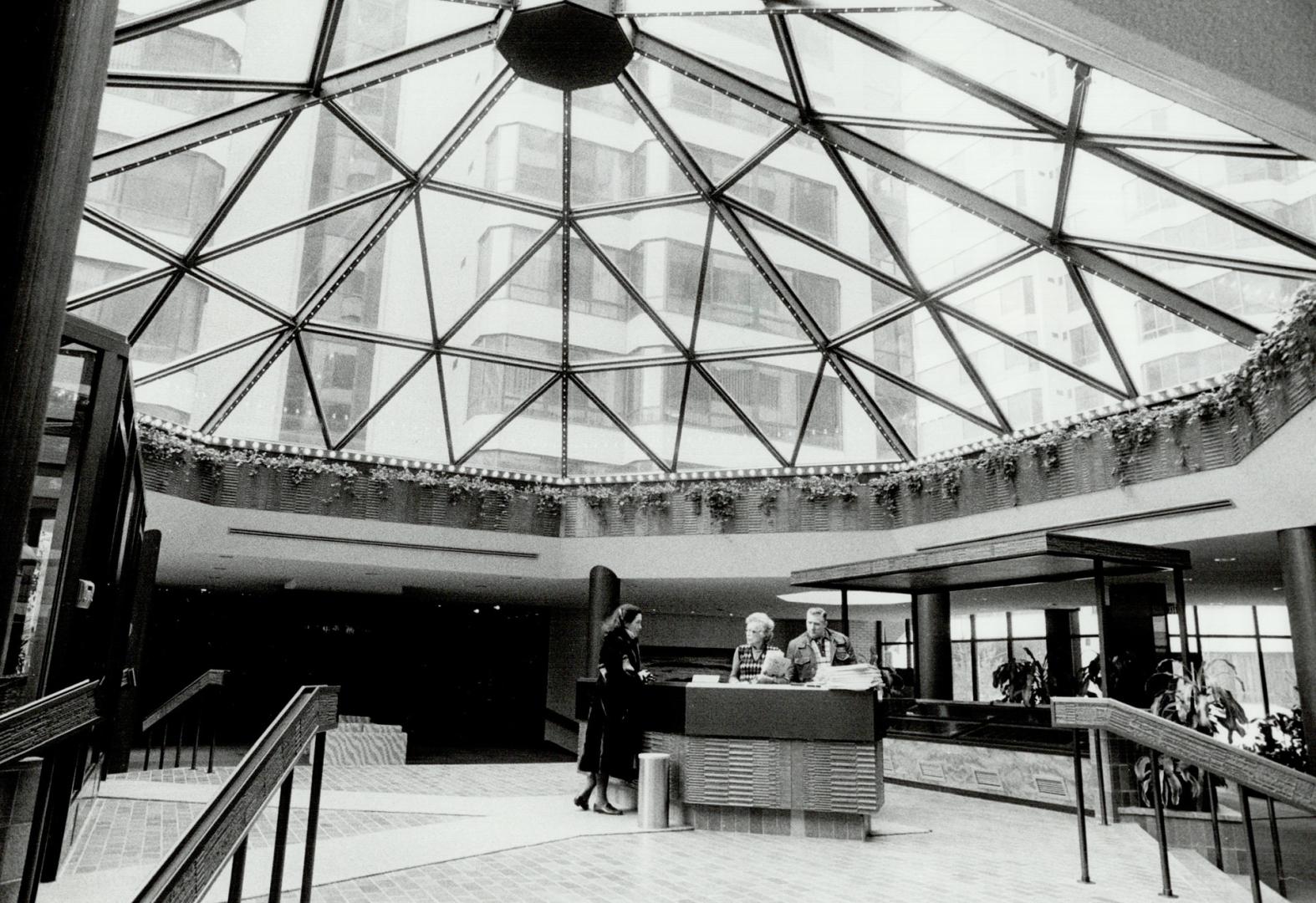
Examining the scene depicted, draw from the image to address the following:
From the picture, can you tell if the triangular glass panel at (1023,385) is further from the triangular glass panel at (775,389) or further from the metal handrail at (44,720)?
the metal handrail at (44,720)

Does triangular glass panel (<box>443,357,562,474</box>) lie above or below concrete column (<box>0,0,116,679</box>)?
above

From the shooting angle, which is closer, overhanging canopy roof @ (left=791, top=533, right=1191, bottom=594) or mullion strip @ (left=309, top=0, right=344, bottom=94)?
mullion strip @ (left=309, top=0, right=344, bottom=94)

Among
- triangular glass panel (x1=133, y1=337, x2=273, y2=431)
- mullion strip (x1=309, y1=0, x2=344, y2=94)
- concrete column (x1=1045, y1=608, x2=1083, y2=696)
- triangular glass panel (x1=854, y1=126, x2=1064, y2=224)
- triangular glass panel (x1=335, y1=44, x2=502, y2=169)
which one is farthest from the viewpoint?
concrete column (x1=1045, y1=608, x2=1083, y2=696)

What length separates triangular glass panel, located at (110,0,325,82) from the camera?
940 cm

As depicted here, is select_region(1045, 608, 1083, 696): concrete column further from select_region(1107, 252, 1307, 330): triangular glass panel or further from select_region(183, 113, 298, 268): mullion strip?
select_region(183, 113, 298, 268): mullion strip

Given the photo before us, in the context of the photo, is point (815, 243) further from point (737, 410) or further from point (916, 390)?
point (737, 410)

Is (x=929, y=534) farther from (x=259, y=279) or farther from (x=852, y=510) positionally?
(x=259, y=279)

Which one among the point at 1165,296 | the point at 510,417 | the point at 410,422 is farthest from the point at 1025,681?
the point at 410,422

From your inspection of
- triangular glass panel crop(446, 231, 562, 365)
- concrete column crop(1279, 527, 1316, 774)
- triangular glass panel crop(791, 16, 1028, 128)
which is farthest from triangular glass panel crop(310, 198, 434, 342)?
concrete column crop(1279, 527, 1316, 774)

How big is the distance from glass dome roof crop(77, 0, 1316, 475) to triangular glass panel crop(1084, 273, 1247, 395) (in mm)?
43

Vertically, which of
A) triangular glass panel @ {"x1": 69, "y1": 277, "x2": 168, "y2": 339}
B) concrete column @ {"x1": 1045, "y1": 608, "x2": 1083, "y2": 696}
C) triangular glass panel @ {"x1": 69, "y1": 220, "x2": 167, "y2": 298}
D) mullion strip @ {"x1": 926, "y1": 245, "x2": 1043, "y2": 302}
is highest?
mullion strip @ {"x1": 926, "y1": 245, "x2": 1043, "y2": 302}

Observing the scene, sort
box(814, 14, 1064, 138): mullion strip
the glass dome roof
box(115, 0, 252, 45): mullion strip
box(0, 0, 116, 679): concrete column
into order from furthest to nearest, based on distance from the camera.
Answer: the glass dome roof → box(814, 14, 1064, 138): mullion strip → box(115, 0, 252, 45): mullion strip → box(0, 0, 116, 679): concrete column

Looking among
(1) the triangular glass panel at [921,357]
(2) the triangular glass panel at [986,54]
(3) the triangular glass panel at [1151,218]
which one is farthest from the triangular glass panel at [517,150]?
(3) the triangular glass panel at [1151,218]

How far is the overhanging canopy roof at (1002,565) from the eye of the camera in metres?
10.7
